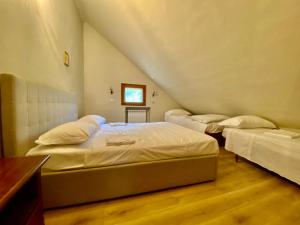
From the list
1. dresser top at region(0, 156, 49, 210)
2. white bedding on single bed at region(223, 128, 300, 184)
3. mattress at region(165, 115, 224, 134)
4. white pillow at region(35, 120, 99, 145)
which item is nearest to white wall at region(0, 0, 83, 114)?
white pillow at region(35, 120, 99, 145)

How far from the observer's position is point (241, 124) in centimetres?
248

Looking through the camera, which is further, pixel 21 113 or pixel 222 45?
pixel 222 45

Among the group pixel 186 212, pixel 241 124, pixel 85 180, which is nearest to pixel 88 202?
pixel 85 180

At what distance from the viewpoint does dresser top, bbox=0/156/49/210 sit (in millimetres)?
551

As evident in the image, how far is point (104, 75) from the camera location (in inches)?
159

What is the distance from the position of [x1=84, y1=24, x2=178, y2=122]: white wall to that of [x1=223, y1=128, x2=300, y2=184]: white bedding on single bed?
305cm

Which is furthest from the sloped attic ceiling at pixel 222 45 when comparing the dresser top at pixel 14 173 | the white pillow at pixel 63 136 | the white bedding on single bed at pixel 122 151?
the dresser top at pixel 14 173

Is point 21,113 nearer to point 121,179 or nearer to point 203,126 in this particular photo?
point 121,179

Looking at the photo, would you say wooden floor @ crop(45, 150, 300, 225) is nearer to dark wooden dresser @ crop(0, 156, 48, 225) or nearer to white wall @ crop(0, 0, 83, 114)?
dark wooden dresser @ crop(0, 156, 48, 225)

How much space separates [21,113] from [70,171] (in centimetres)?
65

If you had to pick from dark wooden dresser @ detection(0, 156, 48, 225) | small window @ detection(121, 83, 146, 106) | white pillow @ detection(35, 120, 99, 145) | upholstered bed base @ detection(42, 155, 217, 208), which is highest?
small window @ detection(121, 83, 146, 106)

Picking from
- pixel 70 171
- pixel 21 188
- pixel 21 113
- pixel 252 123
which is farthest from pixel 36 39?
pixel 252 123

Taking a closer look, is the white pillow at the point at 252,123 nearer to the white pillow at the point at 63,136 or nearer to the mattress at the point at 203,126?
the mattress at the point at 203,126

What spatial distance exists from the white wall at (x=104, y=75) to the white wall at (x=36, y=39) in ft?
4.23
